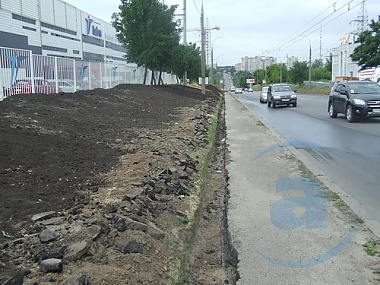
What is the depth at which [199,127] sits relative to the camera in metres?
14.6

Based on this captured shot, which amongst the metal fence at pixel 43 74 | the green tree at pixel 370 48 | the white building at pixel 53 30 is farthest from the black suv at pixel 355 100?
the green tree at pixel 370 48

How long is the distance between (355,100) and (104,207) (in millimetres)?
14530

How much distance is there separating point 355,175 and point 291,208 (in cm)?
259

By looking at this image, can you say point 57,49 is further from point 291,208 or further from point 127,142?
point 291,208

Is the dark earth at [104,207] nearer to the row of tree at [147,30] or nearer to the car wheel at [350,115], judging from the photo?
the car wheel at [350,115]

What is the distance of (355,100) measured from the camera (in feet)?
55.5

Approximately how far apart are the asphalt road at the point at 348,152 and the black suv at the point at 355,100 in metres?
0.45

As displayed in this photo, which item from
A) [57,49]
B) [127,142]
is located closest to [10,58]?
[127,142]

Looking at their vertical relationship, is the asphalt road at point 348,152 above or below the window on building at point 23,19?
below

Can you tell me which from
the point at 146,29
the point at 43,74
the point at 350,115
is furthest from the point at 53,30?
the point at 350,115

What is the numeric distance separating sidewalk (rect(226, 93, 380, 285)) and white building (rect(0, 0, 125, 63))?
36.8 m

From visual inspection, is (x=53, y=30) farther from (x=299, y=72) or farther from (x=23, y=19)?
(x=299, y=72)

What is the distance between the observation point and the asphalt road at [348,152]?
22.0ft

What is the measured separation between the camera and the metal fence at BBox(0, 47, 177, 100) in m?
15.6
